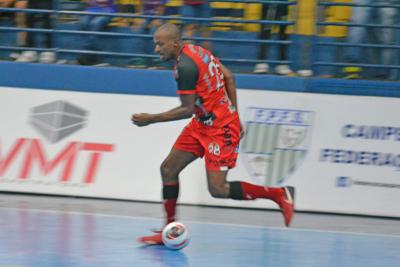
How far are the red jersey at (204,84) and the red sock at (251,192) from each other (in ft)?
1.92

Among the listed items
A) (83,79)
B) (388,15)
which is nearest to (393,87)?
(388,15)

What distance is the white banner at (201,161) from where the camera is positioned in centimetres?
954

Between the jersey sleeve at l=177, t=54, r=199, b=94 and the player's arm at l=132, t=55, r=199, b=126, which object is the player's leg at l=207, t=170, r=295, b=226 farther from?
the jersey sleeve at l=177, t=54, r=199, b=94

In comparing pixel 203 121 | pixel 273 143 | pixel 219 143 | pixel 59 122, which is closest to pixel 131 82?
pixel 59 122

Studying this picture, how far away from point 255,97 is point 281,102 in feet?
1.05

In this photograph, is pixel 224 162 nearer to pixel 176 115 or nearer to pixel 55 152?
pixel 176 115

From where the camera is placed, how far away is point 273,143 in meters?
9.55

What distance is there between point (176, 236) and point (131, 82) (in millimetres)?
3341

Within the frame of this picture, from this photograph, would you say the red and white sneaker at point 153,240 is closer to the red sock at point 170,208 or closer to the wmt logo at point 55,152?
the red sock at point 170,208

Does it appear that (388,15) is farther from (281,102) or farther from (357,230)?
(357,230)

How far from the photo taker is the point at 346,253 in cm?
754

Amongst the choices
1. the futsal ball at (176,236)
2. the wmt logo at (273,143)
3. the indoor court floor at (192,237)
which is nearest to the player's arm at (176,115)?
the futsal ball at (176,236)

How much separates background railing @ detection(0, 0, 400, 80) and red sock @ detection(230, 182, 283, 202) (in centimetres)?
308

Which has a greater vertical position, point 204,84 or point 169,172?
point 204,84
